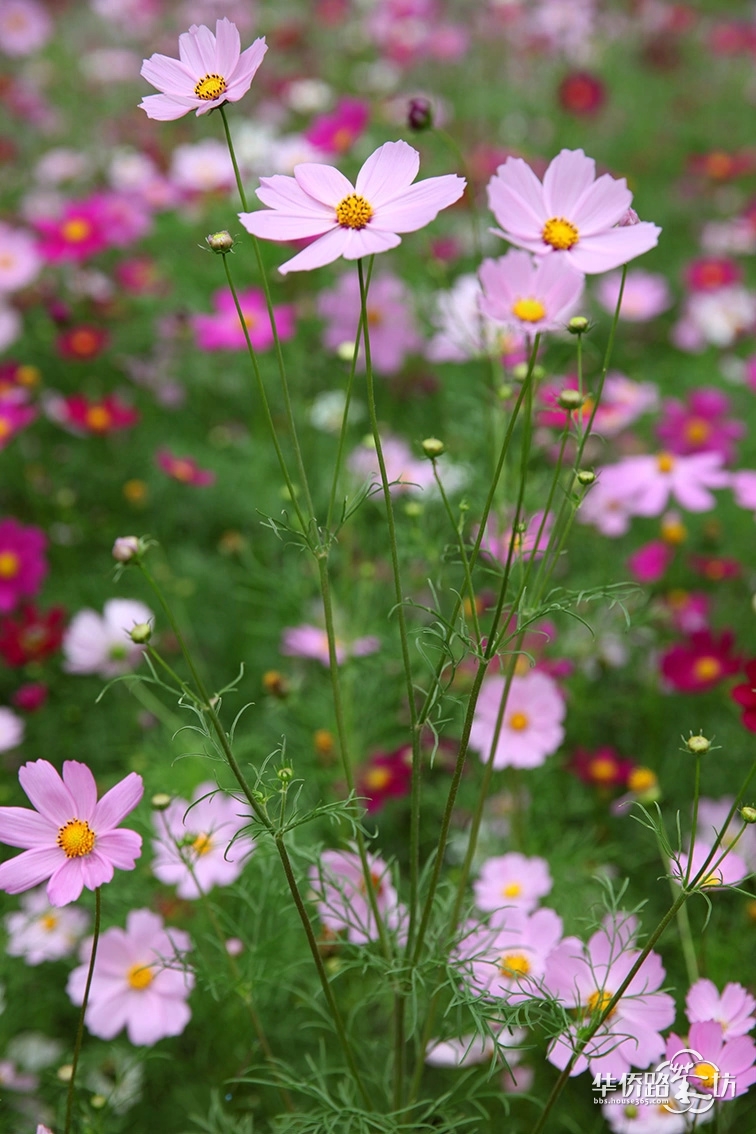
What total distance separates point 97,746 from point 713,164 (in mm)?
1912

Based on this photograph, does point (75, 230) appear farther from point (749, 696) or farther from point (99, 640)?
point (749, 696)

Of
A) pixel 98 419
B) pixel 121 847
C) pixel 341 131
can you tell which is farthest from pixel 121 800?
pixel 341 131

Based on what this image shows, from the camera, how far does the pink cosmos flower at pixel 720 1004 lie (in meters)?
0.79

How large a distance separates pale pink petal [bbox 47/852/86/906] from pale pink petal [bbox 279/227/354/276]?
41 cm

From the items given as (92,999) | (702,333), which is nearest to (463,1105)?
(92,999)

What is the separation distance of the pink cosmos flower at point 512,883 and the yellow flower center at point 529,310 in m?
0.56

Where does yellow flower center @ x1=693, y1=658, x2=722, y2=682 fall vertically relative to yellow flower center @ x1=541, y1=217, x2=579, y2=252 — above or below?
above

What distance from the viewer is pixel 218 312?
70.6 inches

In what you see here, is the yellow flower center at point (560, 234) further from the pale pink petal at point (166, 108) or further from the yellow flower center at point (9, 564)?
the yellow flower center at point (9, 564)

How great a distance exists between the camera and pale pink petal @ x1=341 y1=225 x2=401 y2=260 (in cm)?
53

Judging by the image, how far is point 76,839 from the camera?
67 cm

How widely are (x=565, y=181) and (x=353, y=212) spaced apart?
0.16 m

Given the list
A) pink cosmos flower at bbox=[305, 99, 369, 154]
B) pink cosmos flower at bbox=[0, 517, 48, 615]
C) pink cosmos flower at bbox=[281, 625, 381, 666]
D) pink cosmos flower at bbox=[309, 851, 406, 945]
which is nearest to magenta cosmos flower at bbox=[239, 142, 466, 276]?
pink cosmos flower at bbox=[309, 851, 406, 945]

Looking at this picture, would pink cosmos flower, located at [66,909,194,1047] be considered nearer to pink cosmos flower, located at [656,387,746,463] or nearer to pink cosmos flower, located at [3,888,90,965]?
pink cosmos flower, located at [3,888,90,965]
